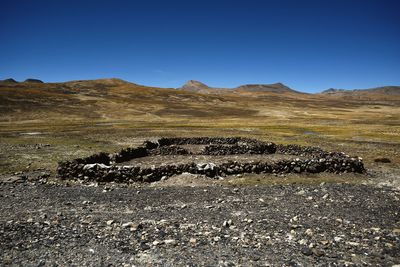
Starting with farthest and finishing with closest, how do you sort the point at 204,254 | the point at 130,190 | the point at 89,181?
the point at 89,181 < the point at 130,190 < the point at 204,254

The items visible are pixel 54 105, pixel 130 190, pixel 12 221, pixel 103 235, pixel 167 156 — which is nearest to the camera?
pixel 103 235

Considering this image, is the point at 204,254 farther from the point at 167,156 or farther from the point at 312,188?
the point at 167,156

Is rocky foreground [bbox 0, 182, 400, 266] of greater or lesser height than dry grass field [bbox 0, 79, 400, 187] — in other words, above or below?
above

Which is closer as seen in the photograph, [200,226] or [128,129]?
[200,226]

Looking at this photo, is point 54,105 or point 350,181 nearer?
point 350,181

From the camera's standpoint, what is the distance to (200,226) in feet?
44.5

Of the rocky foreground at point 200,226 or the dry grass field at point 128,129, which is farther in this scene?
the dry grass field at point 128,129

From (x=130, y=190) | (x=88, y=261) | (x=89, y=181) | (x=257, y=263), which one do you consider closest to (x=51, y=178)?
(x=89, y=181)

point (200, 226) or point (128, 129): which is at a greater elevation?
point (200, 226)

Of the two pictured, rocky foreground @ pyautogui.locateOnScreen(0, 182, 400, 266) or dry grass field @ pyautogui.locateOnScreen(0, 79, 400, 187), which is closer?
rocky foreground @ pyautogui.locateOnScreen(0, 182, 400, 266)

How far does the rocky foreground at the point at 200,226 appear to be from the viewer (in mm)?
10719

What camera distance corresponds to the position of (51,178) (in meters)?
22.7

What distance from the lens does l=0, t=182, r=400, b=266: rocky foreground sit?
35.2 ft

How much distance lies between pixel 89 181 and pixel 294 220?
13.9 meters
